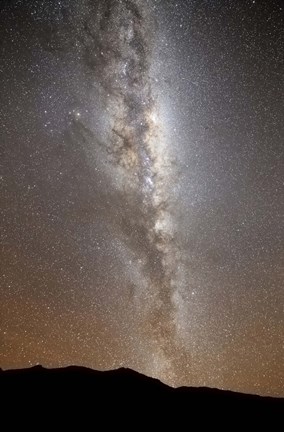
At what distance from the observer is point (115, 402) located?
17.3 meters

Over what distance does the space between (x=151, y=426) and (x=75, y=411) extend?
301 centimetres

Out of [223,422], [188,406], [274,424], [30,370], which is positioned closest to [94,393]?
[30,370]

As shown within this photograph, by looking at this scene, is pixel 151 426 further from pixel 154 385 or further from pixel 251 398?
pixel 251 398

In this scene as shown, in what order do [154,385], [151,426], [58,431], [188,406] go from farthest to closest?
[154,385] → [188,406] → [151,426] → [58,431]

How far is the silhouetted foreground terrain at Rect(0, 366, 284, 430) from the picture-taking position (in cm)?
1510

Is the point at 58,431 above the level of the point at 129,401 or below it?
below

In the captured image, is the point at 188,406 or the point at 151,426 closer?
the point at 151,426

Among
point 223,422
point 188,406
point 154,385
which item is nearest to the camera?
point 223,422

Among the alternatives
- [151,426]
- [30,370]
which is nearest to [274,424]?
[151,426]

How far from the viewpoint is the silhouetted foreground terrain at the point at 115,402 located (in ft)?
49.5

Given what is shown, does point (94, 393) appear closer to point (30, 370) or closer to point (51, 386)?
point (51, 386)

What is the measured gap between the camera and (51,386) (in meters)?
17.4

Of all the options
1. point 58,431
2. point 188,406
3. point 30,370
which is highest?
point 30,370

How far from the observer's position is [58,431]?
44.5 feet
